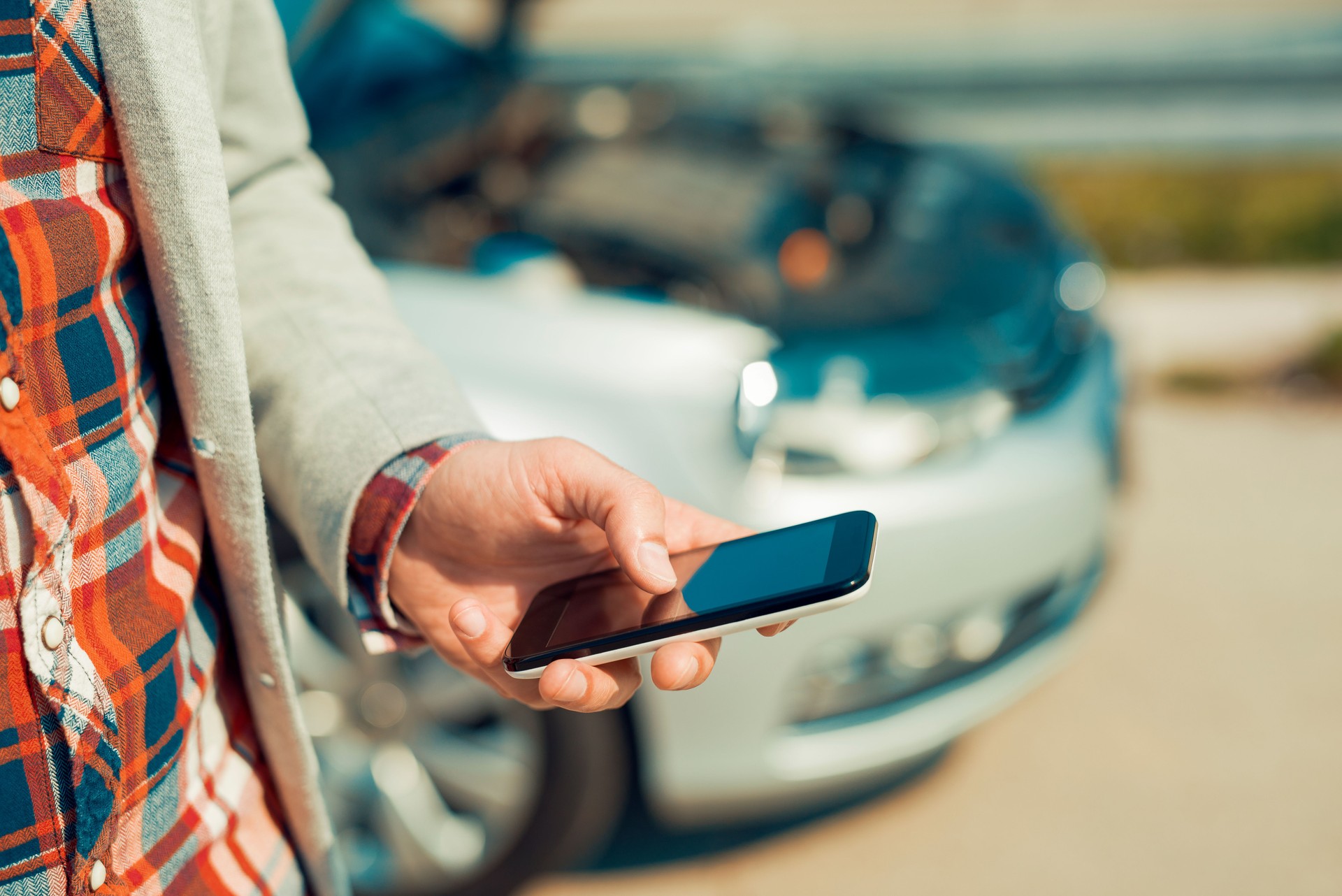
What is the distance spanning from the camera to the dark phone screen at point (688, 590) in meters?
0.89

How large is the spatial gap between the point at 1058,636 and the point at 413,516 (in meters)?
1.62

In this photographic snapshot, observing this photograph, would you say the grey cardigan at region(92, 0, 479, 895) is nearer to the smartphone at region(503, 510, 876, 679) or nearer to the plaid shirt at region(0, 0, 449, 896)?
the plaid shirt at region(0, 0, 449, 896)

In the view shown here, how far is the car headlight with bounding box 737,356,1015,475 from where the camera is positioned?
182cm

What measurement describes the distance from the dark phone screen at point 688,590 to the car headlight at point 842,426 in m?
0.86

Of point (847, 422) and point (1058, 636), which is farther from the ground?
point (847, 422)

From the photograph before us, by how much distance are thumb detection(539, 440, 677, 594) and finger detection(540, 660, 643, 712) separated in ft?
0.27

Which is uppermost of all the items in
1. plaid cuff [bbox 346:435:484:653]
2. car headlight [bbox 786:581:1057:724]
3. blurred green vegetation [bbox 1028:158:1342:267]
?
plaid cuff [bbox 346:435:484:653]

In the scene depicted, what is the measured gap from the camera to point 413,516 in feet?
3.06

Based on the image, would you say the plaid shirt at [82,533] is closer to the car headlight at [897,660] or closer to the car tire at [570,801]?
the car tire at [570,801]

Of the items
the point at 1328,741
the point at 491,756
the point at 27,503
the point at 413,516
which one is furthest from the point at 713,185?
the point at 27,503

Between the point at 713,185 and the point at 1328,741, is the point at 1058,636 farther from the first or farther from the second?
the point at 713,185

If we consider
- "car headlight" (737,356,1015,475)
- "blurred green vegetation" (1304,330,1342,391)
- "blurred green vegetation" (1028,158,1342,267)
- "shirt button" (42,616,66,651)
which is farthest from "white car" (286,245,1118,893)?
"blurred green vegetation" (1028,158,1342,267)

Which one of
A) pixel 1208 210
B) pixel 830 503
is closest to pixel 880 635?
pixel 830 503

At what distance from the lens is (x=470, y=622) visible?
0.88 meters
